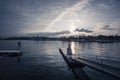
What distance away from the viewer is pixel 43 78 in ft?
48.0

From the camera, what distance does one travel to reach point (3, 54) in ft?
108

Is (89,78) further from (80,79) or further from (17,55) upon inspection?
(17,55)

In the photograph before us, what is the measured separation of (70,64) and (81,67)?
67.9 inches

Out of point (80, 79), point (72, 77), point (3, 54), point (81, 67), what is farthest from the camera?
point (3, 54)

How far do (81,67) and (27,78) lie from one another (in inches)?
319

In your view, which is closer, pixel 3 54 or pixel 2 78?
pixel 2 78

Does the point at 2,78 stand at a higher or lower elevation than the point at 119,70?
lower

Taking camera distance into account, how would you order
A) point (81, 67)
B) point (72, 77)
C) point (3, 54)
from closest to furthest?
point (72, 77), point (81, 67), point (3, 54)

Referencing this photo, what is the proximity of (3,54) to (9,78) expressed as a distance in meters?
20.5

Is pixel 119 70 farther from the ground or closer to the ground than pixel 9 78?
farther from the ground

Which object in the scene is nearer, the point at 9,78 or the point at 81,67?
the point at 9,78

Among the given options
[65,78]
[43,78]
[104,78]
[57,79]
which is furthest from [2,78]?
[104,78]

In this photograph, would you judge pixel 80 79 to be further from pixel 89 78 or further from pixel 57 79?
pixel 57 79

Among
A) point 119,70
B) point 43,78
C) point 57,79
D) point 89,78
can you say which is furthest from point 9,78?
point 119,70
